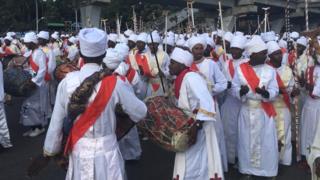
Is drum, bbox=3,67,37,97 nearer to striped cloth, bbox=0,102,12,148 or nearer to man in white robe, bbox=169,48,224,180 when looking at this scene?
striped cloth, bbox=0,102,12,148

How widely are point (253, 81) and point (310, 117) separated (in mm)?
1640

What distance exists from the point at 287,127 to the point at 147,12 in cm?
3648

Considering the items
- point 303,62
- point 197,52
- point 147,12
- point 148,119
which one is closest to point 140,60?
point 197,52

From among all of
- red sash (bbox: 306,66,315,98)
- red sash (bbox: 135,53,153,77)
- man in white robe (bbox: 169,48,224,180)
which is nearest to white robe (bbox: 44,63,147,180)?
man in white robe (bbox: 169,48,224,180)

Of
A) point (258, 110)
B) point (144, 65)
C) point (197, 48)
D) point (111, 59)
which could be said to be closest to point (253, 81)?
point (258, 110)

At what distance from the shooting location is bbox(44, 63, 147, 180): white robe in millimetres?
4234

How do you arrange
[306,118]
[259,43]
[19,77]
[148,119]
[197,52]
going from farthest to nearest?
[19,77] < [306,118] < [197,52] < [259,43] < [148,119]

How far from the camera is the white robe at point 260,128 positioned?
6.75 meters

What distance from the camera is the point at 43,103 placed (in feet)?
33.4

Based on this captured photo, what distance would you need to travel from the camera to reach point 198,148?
18.2 ft

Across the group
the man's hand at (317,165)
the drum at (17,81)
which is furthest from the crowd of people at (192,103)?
the drum at (17,81)

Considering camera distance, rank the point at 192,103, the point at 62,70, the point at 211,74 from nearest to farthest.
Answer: the point at 192,103 < the point at 211,74 < the point at 62,70

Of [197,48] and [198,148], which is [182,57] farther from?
[197,48]

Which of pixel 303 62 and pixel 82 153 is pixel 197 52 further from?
pixel 82 153
